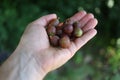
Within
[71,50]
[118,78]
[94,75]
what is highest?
[71,50]

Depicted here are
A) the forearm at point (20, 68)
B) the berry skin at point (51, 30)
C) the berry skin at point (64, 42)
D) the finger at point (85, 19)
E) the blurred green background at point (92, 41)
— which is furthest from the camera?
the blurred green background at point (92, 41)

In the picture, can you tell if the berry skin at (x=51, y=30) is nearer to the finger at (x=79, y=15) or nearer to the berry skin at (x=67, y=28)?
the berry skin at (x=67, y=28)

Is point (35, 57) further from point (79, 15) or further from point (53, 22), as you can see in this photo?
point (79, 15)

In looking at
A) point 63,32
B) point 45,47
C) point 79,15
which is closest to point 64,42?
point 45,47

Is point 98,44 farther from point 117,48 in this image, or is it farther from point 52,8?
point 52,8

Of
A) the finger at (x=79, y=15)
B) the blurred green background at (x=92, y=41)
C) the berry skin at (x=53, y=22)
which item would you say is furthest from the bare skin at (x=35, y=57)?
the blurred green background at (x=92, y=41)

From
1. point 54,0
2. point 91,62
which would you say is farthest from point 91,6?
point 91,62
